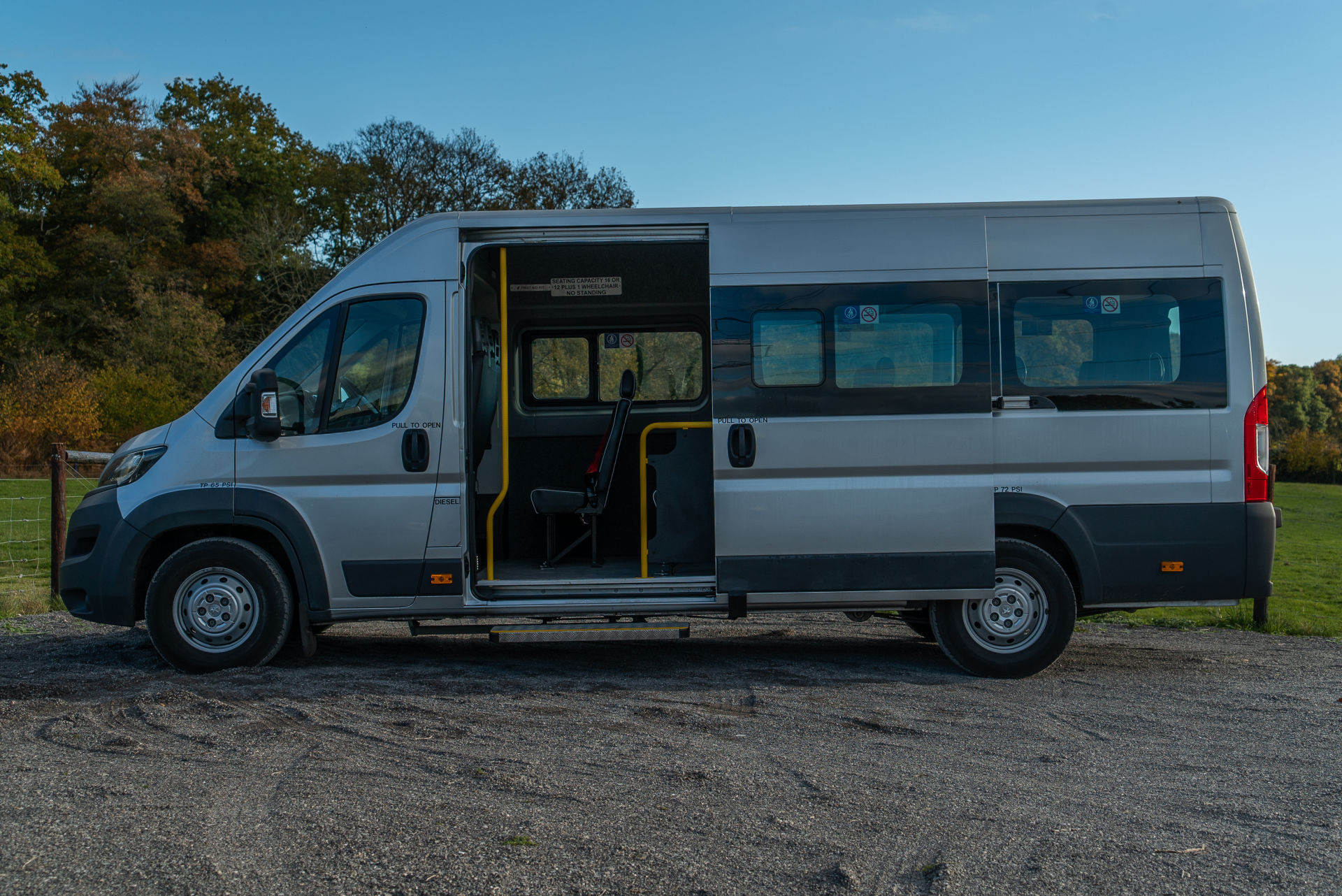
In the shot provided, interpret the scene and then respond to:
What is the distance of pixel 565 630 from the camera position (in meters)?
6.23

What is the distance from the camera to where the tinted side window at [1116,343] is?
6309 millimetres

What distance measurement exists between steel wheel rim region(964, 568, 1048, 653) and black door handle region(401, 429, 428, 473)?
3459mm

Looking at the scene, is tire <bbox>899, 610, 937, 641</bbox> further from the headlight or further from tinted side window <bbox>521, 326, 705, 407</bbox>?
the headlight

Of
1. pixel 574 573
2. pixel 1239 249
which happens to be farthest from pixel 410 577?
pixel 1239 249

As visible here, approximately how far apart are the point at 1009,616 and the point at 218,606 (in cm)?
490

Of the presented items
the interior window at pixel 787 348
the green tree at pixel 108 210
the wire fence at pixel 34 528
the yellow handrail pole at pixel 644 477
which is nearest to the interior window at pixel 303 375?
the yellow handrail pole at pixel 644 477

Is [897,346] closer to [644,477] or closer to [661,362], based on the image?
[644,477]

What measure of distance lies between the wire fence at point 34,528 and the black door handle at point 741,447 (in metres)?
5.81

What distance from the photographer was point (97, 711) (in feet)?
18.1

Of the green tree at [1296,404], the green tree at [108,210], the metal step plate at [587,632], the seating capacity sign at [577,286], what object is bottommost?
the metal step plate at [587,632]

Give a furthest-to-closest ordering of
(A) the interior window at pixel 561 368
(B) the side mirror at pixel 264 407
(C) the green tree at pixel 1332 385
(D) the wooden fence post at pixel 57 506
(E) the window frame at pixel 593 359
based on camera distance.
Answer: (C) the green tree at pixel 1332 385 → (D) the wooden fence post at pixel 57 506 → (A) the interior window at pixel 561 368 → (E) the window frame at pixel 593 359 → (B) the side mirror at pixel 264 407

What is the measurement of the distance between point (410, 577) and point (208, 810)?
240cm

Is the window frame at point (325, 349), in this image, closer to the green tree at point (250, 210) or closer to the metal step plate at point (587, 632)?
the metal step plate at point (587, 632)

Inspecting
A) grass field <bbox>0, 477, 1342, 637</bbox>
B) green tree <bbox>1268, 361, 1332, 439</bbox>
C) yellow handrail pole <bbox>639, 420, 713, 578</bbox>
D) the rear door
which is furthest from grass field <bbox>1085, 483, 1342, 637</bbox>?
green tree <bbox>1268, 361, 1332, 439</bbox>
